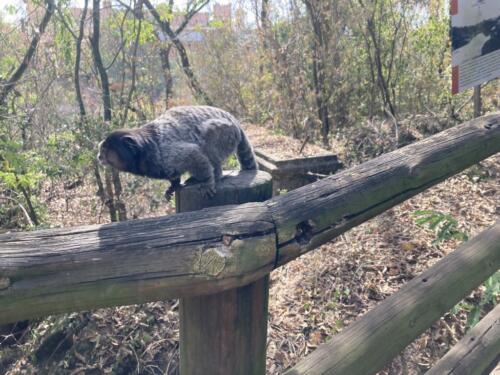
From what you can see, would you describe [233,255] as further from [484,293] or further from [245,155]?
[484,293]

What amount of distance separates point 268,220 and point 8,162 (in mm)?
2981

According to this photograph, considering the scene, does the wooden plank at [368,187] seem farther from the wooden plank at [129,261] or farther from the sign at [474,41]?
the sign at [474,41]

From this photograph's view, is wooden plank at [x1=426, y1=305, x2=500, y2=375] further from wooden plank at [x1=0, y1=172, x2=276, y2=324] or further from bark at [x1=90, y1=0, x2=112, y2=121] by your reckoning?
bark at [x1=90, y1=0, x2=112, y2=121]

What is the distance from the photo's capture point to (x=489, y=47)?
4293 mm

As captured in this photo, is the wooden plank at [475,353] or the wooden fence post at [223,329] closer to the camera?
the wooden fence post at [223,329]

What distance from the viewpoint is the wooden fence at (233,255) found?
1108 mm

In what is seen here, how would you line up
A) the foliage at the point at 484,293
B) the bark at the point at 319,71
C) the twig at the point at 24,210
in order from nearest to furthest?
the foliage at the point at 484,293 < the twig at the point at 24,210 < the bark at the point at 319,71

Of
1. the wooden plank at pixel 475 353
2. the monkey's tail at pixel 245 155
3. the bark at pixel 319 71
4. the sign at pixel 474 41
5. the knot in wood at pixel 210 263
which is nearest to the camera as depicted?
the knot in wood at pixel 210 263

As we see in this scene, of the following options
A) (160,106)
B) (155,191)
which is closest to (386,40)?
(160,106)

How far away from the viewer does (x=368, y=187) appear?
163 centimetres

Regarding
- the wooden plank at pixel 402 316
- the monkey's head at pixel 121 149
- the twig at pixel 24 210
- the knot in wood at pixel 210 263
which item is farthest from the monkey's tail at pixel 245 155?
the twig at pixel 24 210

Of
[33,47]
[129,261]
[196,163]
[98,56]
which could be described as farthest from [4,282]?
[33,47]

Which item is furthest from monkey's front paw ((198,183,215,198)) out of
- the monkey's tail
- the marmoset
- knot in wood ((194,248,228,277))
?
the monkey's tail

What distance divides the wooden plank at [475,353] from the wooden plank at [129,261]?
131 cm
